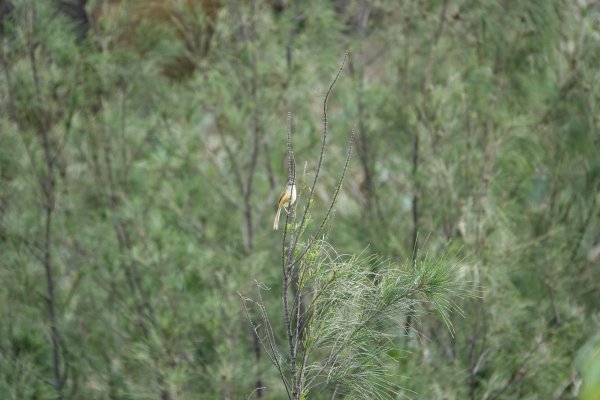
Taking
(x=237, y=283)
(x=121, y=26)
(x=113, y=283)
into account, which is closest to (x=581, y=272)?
(x=237, y=283)

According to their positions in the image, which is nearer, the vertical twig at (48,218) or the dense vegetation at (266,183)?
the dense vegetation at (266,183)

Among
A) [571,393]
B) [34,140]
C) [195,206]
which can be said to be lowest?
[571,393]

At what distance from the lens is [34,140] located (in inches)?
272

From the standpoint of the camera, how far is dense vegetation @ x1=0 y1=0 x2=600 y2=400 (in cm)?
588

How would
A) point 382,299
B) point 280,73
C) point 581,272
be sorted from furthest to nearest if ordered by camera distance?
point 280,73, point 581,272, point 382,299

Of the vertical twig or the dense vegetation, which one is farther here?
the vertical twig

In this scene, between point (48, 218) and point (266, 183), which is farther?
point (266, 183)

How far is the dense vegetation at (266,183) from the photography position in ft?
19.3

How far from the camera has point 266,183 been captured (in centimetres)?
726

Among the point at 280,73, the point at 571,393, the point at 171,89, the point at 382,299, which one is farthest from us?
the point at 171,89

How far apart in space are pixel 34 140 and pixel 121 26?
3.04 feet

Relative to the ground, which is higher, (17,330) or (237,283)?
(237,283)

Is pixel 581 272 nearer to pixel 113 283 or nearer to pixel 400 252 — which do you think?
pixel 400 252

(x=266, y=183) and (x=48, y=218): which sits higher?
(x=48, y=218)
